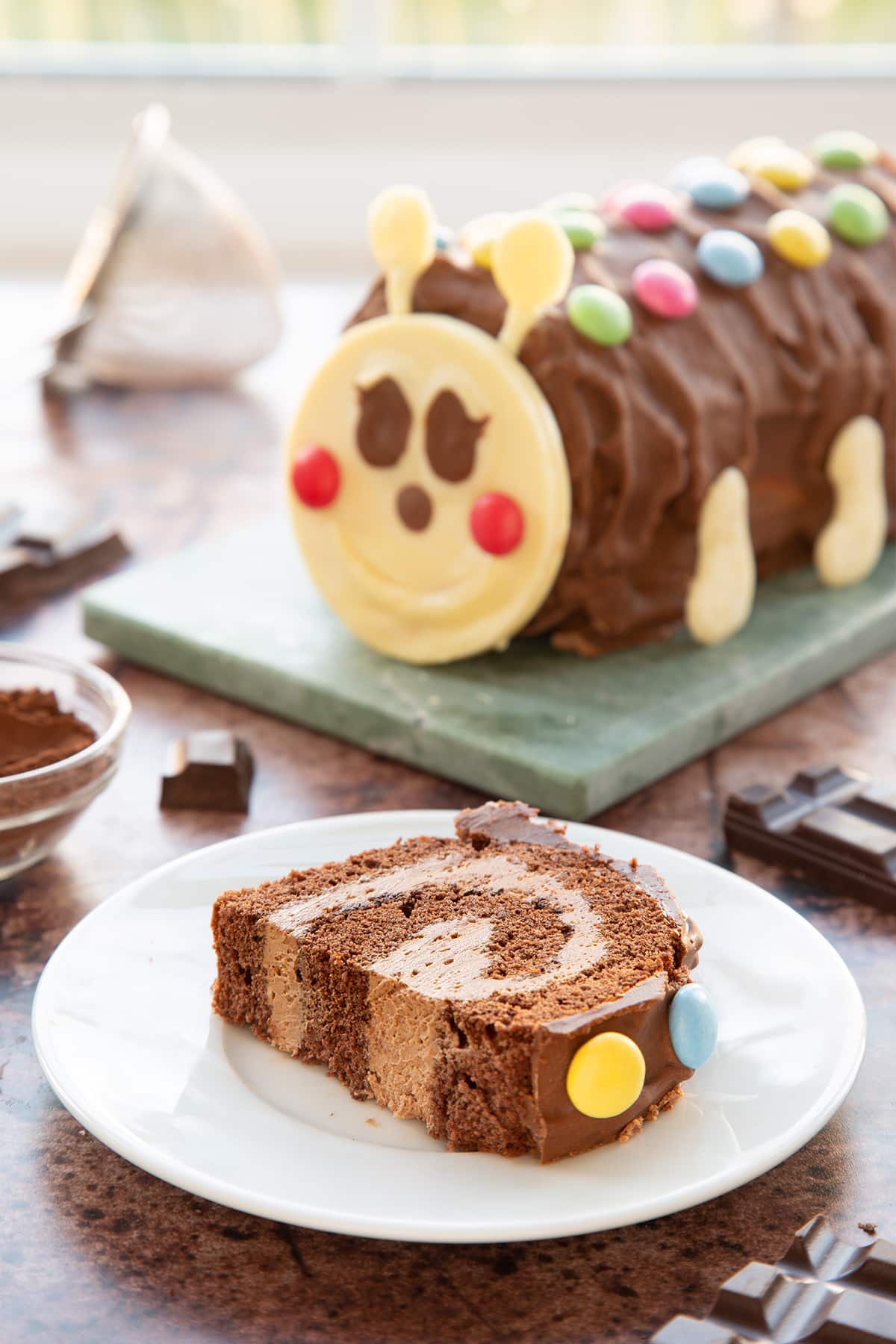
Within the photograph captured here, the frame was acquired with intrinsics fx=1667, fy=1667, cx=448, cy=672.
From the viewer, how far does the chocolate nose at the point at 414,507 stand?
1484 mm

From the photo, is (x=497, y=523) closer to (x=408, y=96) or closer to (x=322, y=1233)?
(x=322, y=1233)

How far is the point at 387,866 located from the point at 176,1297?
0.33m

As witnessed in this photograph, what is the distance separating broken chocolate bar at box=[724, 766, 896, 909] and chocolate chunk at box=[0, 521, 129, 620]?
824 mm

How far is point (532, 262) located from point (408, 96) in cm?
197

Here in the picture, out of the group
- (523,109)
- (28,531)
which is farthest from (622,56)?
(28,531)

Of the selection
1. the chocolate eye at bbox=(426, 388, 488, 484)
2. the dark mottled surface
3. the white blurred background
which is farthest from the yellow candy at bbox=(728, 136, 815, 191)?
the white blurred background

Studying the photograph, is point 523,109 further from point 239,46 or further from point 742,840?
point 742,840

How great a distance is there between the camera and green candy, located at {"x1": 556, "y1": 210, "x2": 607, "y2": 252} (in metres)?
1.49

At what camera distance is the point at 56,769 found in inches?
46.1

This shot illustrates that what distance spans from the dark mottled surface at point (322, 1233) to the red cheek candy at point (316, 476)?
236mm

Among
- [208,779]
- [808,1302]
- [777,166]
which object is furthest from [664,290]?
[808,1302]

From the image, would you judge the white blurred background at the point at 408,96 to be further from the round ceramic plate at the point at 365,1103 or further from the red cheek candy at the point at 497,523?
the round ceramic plate at the point at 365,1103

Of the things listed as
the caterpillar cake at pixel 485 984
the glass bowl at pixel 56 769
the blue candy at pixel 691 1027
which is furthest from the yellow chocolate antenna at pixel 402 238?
the blue candy at pixel 691 1027

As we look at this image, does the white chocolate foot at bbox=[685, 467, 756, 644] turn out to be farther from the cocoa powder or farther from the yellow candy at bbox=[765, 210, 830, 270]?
the cocoa powder
